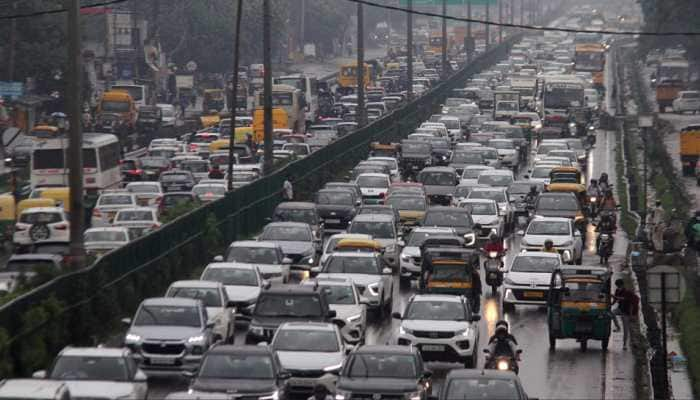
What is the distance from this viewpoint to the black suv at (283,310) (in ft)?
108

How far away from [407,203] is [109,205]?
8.99 meters

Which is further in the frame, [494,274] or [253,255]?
[494,274]

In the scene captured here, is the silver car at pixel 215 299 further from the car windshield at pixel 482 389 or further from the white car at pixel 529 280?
the car windshield at pixel 482 389

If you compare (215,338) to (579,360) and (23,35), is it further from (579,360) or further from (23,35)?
(23,35)

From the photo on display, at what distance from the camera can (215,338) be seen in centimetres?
3344

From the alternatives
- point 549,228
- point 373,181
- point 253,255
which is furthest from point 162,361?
point 373,181

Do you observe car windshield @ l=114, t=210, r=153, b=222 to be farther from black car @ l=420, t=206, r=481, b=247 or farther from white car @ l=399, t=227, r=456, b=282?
white car @ l=399, t=227, r=456, b=282

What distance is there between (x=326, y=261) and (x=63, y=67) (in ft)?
207

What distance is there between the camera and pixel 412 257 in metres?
45.0

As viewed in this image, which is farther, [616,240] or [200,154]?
Answer: [200,154]

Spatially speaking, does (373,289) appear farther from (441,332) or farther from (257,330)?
(257,330)

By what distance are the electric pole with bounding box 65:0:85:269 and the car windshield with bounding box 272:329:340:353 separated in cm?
631

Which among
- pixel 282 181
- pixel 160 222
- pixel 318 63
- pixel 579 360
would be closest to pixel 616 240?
pixel 282 181

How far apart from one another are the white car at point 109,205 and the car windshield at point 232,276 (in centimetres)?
1513
